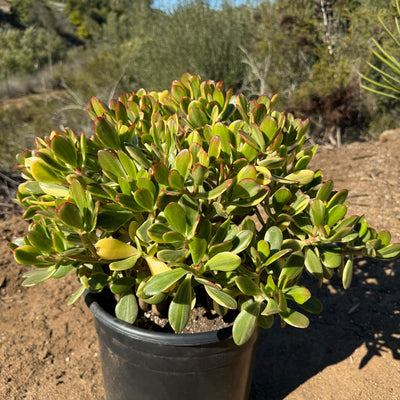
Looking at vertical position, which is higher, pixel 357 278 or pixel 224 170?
pixel 224 170

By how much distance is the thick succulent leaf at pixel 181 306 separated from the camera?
93 cm

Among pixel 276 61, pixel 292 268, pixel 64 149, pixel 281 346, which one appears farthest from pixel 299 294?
pixel 276 61

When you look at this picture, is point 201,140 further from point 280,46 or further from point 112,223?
point 280,46

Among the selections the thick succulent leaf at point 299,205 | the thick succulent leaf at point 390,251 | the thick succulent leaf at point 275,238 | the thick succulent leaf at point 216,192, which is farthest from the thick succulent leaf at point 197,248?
the thick succulent leaf at point 390,251

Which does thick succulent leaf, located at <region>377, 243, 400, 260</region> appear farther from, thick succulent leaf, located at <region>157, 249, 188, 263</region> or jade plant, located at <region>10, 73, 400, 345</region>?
thick succulent leaf, located at <region>157, 249, 188, 263</region>

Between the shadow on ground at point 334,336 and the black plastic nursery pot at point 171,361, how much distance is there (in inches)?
19.5

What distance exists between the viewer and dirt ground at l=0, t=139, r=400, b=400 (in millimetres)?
1651

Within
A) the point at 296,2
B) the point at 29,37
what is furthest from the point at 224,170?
the point at 29,37

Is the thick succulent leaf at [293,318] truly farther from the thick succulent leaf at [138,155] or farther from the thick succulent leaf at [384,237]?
the thick succulent leaf at [138,155]

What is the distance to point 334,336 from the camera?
1.93m

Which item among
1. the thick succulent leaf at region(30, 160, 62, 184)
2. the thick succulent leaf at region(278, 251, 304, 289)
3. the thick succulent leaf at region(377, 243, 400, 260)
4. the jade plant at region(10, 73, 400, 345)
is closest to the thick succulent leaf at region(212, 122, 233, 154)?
the jade plant at region(10, 73, 400, 345)

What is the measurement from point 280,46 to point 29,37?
51.3 feet

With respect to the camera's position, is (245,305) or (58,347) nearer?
(245,305)

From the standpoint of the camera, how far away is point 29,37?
18312 mm
